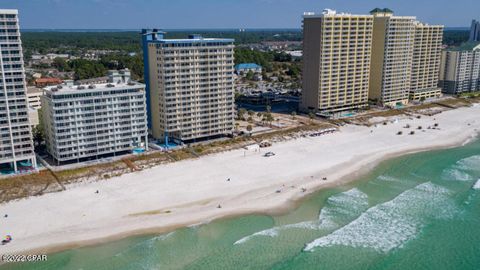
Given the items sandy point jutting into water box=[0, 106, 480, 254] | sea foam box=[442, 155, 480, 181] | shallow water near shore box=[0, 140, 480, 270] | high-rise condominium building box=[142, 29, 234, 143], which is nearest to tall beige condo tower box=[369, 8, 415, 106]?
sandy point jutting into water box=[0, 106, 480, 254]

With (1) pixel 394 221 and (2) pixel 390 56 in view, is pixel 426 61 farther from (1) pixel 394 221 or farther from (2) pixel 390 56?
(1) pixel 394 221

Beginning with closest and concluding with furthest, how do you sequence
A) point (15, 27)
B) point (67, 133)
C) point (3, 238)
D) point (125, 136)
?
point (3, 238), point (15, 27), point (67, 133), point (125, 136)

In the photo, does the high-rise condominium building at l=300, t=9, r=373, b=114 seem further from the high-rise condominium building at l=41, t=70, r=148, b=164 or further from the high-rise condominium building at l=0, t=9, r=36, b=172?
the high-rise condominium building at l=0, t=9, r=36, b=172

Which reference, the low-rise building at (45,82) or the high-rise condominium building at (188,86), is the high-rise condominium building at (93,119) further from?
the low-rise building at (45,82)

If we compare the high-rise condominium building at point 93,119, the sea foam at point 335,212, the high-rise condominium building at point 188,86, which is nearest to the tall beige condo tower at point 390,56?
the high-rise condominium building at point 188,86

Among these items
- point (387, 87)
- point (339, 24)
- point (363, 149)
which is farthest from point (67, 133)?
point (387, 87)

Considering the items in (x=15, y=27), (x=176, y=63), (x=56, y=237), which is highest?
(x=15, y=27)

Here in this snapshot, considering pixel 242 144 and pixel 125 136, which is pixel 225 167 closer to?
pixel 242 144
